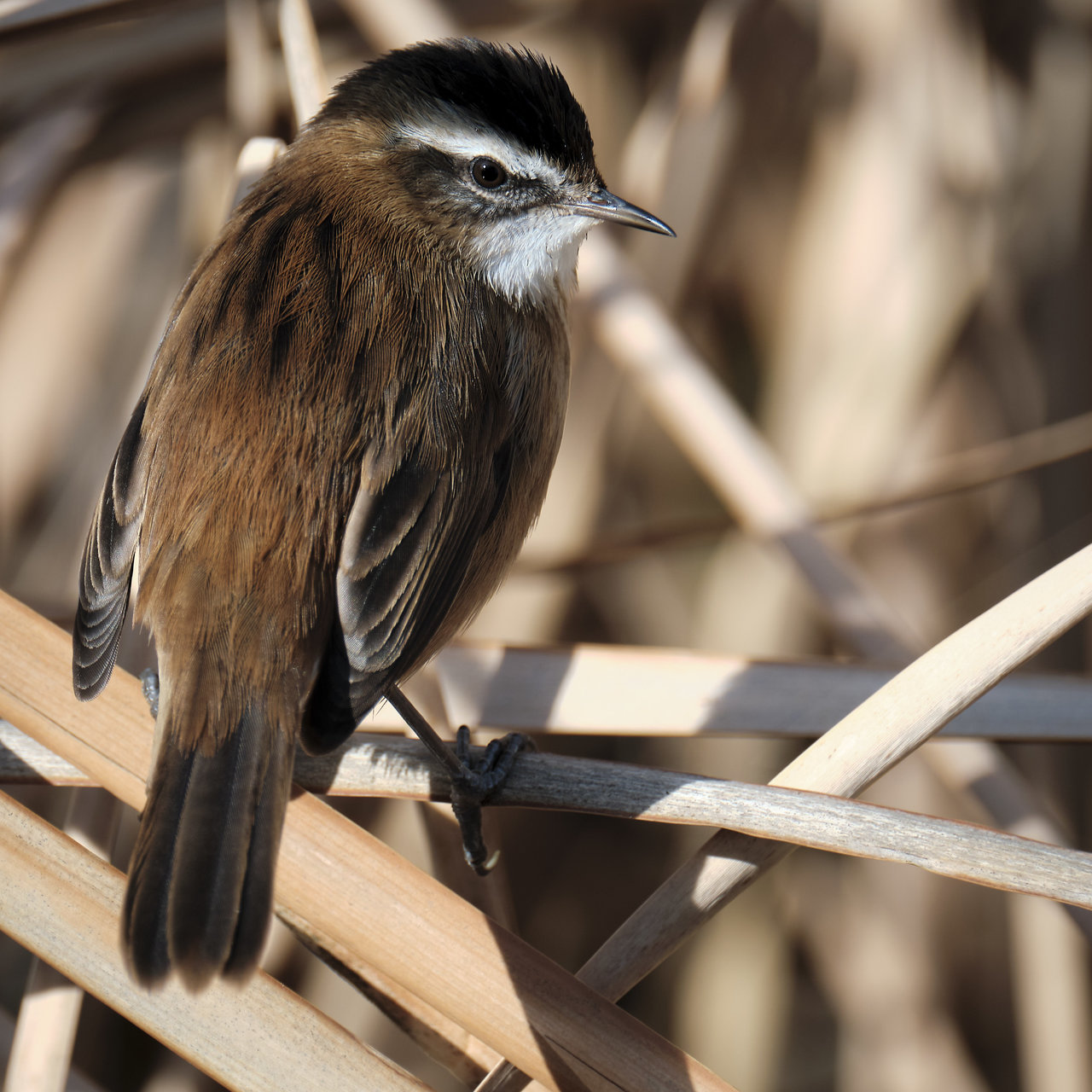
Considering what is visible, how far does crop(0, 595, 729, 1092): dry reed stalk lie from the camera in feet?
4.43

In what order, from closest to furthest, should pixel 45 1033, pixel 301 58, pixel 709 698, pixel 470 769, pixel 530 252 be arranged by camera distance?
pixel 45 1033
pixel 470 769
pixel 709 698
pixel 530 252
pixel 301 58

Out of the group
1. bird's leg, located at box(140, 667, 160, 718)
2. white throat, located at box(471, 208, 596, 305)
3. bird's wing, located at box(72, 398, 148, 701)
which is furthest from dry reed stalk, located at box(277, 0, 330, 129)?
bird's leg, located at box(140, 667, 160, 718)

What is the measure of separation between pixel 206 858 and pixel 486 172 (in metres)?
1.48

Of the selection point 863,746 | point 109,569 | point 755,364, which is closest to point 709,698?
point 863,746

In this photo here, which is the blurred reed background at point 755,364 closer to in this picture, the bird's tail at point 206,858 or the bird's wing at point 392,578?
the bird's wing at point 392,578

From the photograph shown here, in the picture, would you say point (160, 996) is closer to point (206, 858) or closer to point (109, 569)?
point (206, 858)

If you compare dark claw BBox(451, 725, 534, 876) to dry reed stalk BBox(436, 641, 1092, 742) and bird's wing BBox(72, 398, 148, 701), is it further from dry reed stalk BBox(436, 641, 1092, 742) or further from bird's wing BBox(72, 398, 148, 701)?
bird's wing BBox(72, 398, 148, 701)

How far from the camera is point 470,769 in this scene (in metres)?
1.78

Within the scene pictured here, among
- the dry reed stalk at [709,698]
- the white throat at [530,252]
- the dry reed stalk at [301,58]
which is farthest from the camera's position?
the dry reed stalk at [301,58]

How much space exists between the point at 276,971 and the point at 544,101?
2.37 m

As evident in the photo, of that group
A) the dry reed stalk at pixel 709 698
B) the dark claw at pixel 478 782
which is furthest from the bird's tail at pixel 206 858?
the dry reed stalk at pixel 709 698

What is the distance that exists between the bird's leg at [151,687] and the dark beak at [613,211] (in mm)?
1259

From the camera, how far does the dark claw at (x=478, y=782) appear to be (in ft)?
5.65

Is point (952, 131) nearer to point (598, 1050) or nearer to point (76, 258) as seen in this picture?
point (76, 258)
